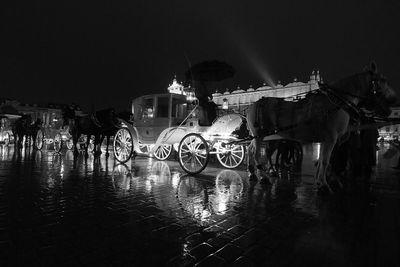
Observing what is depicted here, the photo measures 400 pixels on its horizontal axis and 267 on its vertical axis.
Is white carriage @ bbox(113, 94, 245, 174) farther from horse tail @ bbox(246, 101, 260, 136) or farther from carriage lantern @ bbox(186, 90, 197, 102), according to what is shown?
horse tail @ bbox(246, 101, 260, 136)

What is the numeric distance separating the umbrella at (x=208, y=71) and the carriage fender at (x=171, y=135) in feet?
5.37

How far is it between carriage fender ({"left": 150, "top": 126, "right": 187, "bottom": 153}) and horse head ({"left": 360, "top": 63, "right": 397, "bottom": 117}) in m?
4.99

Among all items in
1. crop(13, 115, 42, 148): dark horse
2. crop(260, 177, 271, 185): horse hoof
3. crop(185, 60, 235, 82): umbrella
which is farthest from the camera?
crop(13, 115, 42, 148): dark horse

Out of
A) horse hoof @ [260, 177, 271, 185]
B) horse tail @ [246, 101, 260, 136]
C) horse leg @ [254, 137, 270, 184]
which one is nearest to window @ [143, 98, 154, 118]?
horse tail @ [246, 101, 260, 136]

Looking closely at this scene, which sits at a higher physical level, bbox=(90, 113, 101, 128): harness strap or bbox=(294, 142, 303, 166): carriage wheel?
bbox=(90, 113, 101, 128): harness strap

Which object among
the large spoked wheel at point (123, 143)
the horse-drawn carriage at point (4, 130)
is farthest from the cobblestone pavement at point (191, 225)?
the horse-drawn carriage at point (4, 130)

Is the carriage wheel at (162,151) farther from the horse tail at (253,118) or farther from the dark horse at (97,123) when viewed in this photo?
the horse tail at (253,118)

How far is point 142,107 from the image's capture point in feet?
33.1

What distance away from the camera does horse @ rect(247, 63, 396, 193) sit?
18.5ft

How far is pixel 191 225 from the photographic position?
139 inches

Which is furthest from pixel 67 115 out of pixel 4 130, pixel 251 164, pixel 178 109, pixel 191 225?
pixel 4 130

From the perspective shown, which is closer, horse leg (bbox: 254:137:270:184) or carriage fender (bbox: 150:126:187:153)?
horse leg (bbox: 254:137:270:184)

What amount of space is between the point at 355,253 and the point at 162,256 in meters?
1.89

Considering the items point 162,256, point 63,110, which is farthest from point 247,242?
point 63,110
